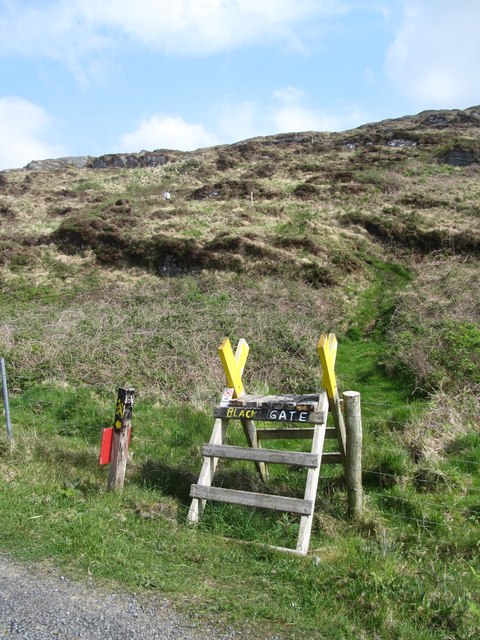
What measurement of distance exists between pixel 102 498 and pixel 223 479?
58.4 inches

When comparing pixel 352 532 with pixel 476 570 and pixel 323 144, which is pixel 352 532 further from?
pixel 323 144

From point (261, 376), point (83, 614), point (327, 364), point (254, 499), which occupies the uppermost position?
point (327, 364)

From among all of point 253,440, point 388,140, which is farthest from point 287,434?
point 388,140

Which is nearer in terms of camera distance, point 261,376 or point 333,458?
point 333,458

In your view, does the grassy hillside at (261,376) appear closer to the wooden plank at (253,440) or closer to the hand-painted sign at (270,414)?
the wooden plank at (253,440)

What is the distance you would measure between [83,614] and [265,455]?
229 cm

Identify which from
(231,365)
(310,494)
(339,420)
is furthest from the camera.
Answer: (231,365)

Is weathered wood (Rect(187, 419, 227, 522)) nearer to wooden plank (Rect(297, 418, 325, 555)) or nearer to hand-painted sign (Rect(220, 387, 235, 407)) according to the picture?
hand-painted sign (Rect(220, 387, 235, 407))

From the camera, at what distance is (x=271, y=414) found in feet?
18.2

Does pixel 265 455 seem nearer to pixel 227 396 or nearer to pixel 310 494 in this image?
pixel 310 494

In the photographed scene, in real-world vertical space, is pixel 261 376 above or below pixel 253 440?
below

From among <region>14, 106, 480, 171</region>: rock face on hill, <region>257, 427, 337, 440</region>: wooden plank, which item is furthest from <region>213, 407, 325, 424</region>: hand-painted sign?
<region>14, 106, 480, 171</region>: rock face on hill

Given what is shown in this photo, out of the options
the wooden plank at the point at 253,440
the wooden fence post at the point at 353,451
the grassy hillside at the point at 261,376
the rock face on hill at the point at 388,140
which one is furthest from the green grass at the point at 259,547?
the rock face on hill at the point at 388,140

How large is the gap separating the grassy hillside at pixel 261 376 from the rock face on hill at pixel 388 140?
5.27 m
